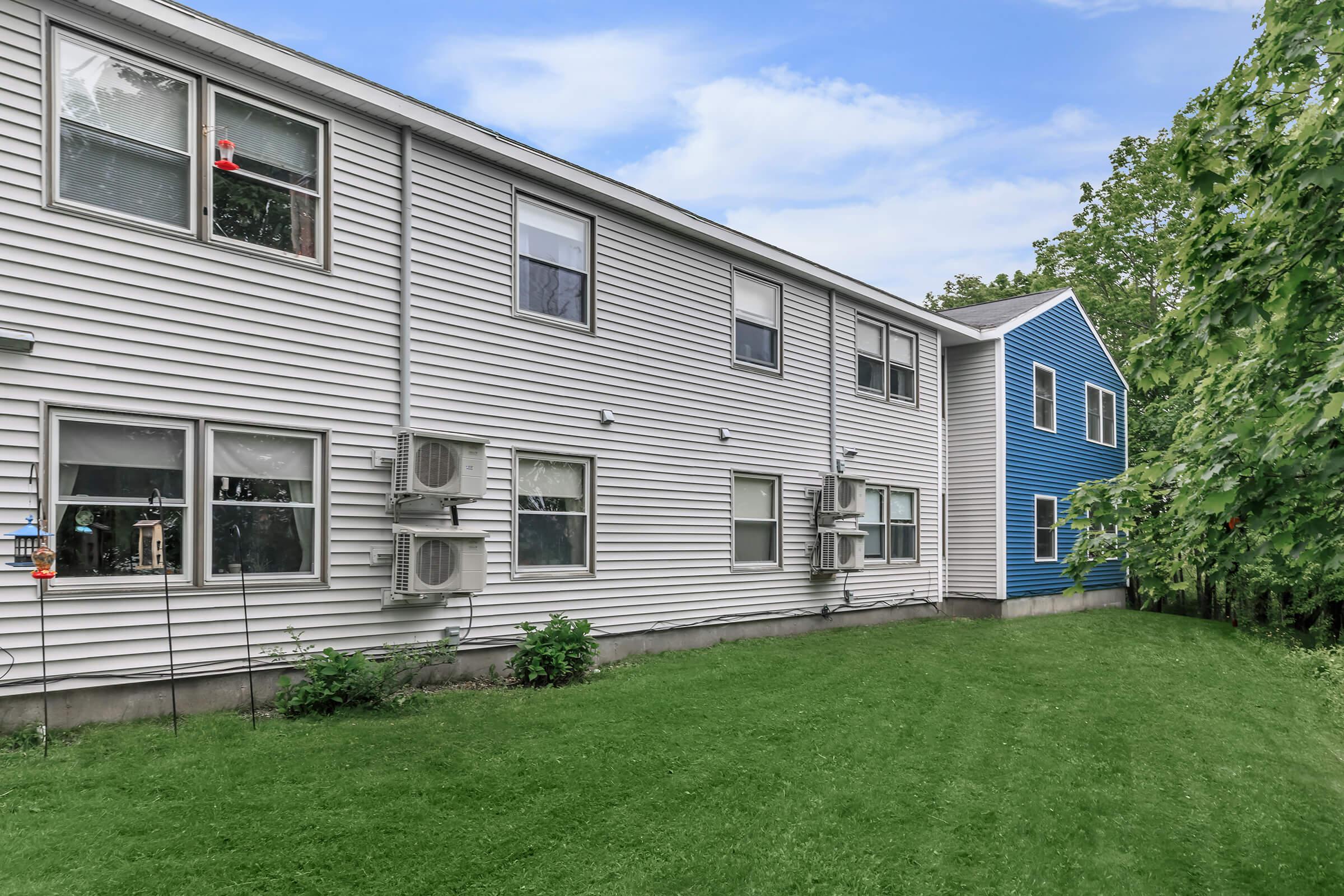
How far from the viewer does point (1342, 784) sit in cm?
736

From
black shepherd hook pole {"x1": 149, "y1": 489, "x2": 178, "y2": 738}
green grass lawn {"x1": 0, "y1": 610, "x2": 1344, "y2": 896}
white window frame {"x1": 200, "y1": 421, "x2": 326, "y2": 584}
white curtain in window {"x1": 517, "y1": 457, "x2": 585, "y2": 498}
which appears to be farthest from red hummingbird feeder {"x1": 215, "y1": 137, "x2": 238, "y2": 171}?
green grass lawn {"x1": 0, "y1": 610, "x2": 1344, "y2": 896}

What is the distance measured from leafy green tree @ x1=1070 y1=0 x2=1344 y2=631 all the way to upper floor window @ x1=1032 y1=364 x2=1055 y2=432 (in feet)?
42.6

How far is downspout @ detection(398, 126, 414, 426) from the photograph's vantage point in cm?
792

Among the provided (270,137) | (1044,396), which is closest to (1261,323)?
(270,137)

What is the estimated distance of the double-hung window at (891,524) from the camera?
14.3 metres

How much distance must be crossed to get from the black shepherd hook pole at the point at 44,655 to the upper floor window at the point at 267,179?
2.84m

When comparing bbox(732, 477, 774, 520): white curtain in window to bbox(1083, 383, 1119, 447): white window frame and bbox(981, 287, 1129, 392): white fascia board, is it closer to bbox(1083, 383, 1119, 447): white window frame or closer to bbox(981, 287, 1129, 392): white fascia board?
bbox(981, 287, 1129, 392): white fascia board

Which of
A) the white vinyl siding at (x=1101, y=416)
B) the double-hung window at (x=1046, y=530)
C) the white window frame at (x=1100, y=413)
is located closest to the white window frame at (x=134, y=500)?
the double-hung window at (x=1046, y=530)

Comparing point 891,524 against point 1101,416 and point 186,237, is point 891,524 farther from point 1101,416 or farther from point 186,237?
point 186,237

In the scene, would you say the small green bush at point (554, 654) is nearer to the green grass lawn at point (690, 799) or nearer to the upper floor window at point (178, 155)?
the green grass lawn at point (690, 799)

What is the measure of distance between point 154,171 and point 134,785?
4381mm

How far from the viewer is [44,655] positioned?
573cm

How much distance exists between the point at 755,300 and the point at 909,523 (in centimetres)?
525

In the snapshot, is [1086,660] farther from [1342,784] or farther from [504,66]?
[504,66]
